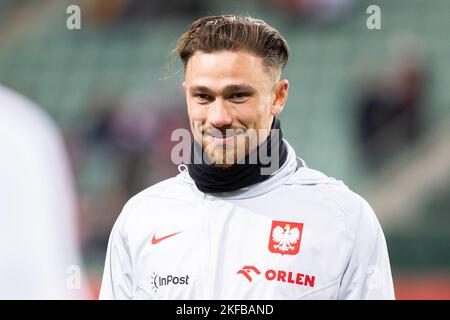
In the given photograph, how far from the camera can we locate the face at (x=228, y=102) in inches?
86.2

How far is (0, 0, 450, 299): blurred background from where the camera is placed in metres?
7.92

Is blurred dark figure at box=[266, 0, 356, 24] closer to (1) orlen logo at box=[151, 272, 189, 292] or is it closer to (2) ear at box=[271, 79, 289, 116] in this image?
(2) ear at box=[271, 79, 289, 116]

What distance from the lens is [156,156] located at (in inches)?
Result: 317

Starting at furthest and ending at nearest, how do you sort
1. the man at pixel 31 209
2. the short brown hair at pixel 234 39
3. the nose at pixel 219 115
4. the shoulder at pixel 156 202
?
the shoulder at pixel 156 202, the short brown hair at pixel 234 39, the nose at pixel 219 115, the man at pixel 31 209

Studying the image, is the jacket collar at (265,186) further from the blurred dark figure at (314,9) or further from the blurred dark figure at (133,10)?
the blurred dark figure at (133,10)

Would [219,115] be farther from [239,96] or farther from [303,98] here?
[303,98]

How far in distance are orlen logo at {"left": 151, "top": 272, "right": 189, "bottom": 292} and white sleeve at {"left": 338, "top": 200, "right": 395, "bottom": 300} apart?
42 cm

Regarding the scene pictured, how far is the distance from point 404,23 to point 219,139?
8.40 metres

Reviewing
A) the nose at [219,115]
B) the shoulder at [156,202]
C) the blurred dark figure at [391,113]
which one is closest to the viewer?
the nose at [219,115]

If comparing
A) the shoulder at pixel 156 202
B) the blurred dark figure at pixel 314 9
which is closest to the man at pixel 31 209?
the shoulder at pixel 156 202

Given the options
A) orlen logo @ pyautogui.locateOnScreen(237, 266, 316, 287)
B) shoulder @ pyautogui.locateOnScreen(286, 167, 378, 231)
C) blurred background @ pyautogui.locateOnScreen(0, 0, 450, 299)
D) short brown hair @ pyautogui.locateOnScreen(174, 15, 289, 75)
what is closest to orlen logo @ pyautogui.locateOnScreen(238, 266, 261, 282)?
orlen logo @ pyautogui.locateOnScreen(237, 266, 316, 287)

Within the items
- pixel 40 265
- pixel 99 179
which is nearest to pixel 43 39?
pixel 99 179

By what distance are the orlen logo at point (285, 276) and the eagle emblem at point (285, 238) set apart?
0.06m
